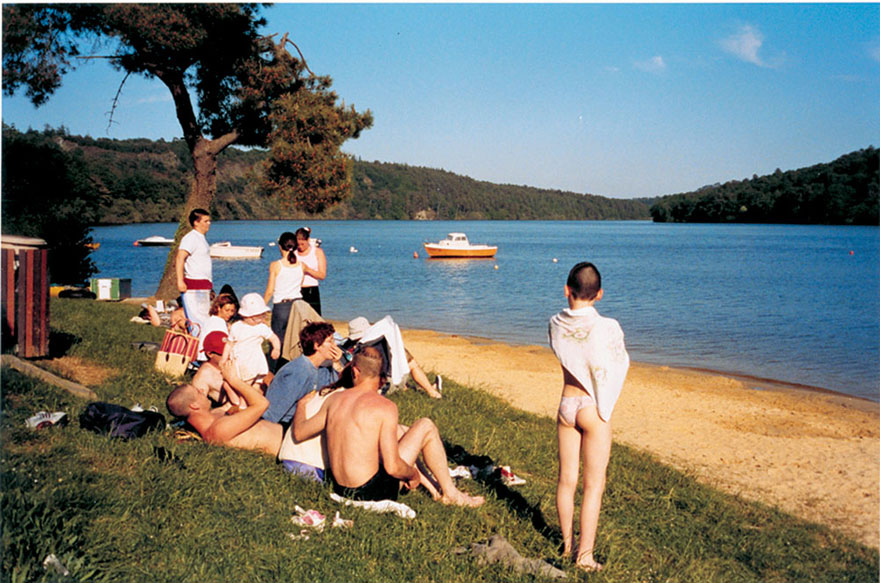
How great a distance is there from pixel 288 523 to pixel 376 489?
2.08ft

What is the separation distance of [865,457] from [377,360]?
7.25m

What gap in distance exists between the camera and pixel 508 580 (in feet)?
11.9

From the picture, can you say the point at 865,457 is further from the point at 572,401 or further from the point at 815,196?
the point at 815,196

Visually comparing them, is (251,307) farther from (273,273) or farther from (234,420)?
(273,273)

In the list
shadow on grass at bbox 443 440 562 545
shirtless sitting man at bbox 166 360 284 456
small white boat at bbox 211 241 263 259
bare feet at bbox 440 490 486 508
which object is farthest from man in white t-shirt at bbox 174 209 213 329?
small white boat at bbox 211 241 263 259

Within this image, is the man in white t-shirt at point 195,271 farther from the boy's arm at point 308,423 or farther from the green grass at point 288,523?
the boy's arm at point 308,423

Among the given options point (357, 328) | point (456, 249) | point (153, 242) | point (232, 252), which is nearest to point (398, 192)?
point (153, 242)

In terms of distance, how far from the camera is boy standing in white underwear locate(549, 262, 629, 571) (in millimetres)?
3645

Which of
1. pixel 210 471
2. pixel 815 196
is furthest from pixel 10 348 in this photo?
pixel 815 196

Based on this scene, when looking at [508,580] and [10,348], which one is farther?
[10,348]

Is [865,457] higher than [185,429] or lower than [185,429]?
lower

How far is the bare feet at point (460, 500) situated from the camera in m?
4.74

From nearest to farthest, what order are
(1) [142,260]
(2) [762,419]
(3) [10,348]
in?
(3) [10,348] < (2) [762,419] < (1) [142,260]

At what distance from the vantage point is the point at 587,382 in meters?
3.70
